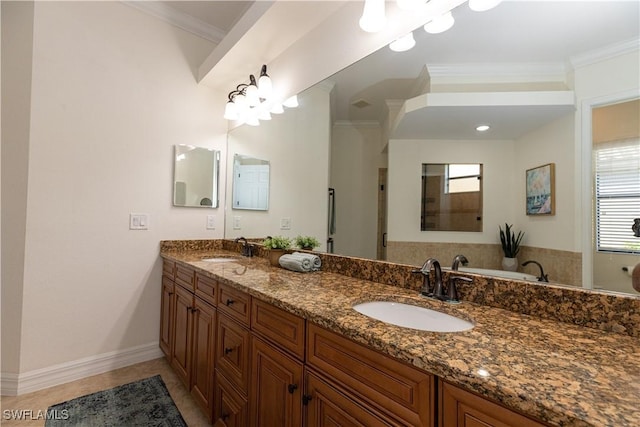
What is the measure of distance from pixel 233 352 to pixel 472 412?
105 centimetres

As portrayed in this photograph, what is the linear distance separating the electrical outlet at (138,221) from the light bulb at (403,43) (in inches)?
84.1

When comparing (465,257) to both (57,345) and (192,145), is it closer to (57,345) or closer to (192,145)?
(192,145)

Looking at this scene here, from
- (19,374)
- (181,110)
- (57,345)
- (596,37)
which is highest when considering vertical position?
(181,110)

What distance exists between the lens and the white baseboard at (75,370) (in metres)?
1.77

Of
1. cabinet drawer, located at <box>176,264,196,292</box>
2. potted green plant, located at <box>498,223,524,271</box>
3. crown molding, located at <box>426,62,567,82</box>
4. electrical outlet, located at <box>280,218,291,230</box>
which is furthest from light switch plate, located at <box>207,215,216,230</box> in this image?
potted green plant, located at <box>498,223,524,271</box>

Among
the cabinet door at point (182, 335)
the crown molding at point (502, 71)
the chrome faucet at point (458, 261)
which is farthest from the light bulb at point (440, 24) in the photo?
the cabinet door at point (182, 335)

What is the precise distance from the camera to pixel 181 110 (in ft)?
7.99

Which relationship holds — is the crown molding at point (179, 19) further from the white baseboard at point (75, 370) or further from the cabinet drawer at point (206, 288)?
the white baseboard at point (75, 370)

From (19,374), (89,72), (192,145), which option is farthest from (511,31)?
(19,374)

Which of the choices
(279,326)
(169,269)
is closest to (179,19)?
(169,269)

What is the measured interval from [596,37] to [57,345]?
318 centimetres

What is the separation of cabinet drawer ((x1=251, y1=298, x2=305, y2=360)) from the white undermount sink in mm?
219

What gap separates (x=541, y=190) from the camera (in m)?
0.96

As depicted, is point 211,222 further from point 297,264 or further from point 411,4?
point 411,4
